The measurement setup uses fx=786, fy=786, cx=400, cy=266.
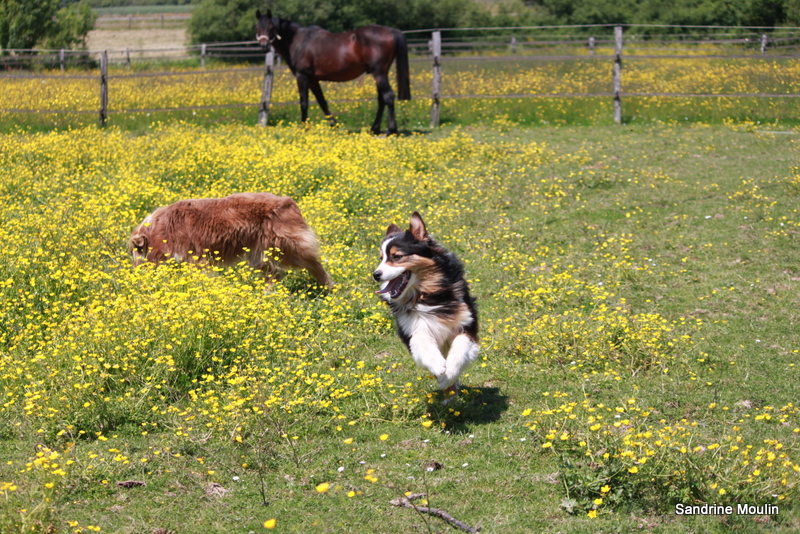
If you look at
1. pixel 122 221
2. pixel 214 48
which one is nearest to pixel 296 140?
pixel 122 221

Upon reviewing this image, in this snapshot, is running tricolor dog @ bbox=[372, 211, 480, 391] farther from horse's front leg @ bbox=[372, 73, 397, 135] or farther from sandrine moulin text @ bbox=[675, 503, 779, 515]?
horse's front leg @ bbox=[372, 73, 397, 135]

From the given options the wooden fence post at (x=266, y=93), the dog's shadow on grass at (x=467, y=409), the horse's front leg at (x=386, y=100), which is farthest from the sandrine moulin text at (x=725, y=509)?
the wooden fence post at (x=266, y=93)

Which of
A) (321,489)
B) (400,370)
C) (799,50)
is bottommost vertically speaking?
(400,370)

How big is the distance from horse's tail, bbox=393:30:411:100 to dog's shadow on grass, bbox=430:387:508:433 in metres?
11.4

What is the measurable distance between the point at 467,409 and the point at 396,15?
3832cm

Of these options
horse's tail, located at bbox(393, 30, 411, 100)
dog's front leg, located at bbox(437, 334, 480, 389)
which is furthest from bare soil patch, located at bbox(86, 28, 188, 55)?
dog's front leg, located at bbox(437, 334, 480, 389)

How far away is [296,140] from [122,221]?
5803mm

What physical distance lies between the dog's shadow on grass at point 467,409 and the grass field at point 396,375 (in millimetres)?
20

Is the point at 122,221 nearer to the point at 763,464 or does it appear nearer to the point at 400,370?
the point at 400,370

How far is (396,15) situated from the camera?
40.7 m

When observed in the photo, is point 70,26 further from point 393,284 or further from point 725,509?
point 725,509

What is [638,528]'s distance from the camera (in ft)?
11.9

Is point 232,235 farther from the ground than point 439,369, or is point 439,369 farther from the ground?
point 232,235

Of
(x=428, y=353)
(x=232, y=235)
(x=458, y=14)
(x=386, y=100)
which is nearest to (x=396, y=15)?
(x=458, y=14)
